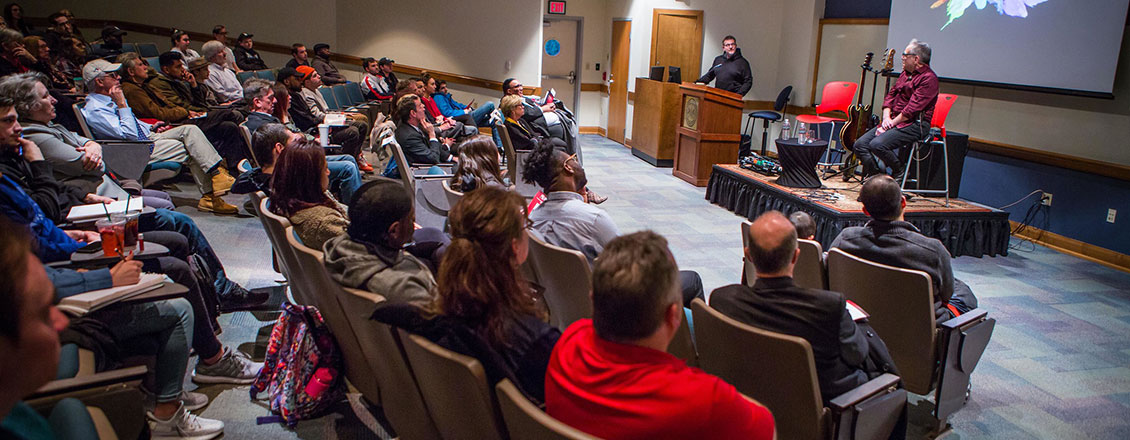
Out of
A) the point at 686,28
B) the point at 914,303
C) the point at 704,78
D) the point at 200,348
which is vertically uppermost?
the point at 686,28

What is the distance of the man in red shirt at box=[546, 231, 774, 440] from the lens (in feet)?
4.32

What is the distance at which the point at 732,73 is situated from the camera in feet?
30.9

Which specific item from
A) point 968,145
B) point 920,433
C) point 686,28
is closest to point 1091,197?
point 968,145

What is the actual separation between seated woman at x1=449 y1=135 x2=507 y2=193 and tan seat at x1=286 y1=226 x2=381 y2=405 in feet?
5.49

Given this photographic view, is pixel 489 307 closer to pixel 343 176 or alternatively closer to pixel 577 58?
pixel 343 176

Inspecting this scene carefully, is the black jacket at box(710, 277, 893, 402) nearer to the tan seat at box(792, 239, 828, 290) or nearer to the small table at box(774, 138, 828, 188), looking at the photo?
the tan seat at box(792, 239, 828, 290)

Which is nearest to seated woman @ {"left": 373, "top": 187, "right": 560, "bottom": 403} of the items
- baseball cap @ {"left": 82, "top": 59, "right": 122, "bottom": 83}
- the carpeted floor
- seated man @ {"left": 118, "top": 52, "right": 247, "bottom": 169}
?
the carpeted floor

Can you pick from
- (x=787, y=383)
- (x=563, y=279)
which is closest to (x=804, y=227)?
(x=563, y=279)

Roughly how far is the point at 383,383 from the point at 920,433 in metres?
2.13

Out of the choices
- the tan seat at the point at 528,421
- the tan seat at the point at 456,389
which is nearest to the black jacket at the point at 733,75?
the tan seat at the point at 456,389

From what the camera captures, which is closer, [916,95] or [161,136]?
[161,136]

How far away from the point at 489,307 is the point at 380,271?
66cm

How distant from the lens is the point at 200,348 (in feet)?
9.62

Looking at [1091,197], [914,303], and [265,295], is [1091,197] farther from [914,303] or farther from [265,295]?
[265,295]
